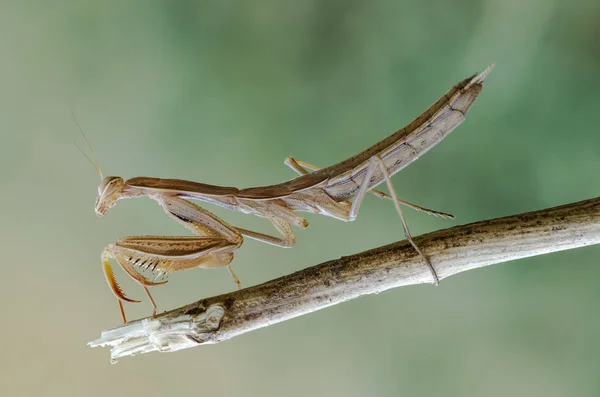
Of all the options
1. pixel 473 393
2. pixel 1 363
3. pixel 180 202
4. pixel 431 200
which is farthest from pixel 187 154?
pixel 473 393

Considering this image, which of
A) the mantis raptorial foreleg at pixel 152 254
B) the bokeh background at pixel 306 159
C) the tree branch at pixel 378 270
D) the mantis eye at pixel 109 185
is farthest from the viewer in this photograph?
the bokeh background at pixel 306 159

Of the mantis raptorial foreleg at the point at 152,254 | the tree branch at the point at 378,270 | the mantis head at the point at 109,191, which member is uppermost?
the mantis head at the point at 109,191

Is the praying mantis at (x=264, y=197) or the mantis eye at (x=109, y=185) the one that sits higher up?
the mantis eye at (x=109, y=185)

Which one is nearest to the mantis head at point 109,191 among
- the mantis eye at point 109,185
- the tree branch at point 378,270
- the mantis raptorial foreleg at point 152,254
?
the mantis eye at point 109,185

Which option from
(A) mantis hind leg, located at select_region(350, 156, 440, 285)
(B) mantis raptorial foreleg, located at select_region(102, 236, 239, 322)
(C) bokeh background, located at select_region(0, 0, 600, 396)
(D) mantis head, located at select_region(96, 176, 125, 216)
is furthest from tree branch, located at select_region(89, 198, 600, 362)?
(C) bokeh background, located at select_region(0, 0, 600, 396)

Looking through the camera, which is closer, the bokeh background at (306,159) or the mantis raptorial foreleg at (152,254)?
the mantis raptorial foreleg at (152,254)

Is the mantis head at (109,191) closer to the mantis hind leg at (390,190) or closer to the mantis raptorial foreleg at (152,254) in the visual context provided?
the mantis raptorial foreleg at (152,254)

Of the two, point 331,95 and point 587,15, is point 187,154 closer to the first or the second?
point 331,95
